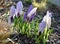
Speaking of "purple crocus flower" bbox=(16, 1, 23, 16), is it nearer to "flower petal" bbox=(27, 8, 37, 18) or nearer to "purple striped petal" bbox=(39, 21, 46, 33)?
"flower petal" bbox=(27, 8, 37, 18)

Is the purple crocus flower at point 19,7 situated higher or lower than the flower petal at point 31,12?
higher

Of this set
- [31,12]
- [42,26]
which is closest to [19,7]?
[31,12]

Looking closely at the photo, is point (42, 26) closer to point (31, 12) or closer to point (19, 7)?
point (31, 12)

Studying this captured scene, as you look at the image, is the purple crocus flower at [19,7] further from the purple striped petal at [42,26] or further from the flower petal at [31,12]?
the purple striped petal at [42,26]

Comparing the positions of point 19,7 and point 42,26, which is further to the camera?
point 19,7

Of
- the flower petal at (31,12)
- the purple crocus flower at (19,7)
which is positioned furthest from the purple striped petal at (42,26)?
the purple crocus flower at (19,7)

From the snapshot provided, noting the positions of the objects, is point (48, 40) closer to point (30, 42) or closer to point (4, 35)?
point (30, 42)

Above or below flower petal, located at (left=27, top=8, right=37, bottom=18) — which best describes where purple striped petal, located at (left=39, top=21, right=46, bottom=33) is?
below

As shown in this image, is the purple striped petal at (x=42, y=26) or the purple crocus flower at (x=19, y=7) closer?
the purple striped petal at (x=42, y=26)

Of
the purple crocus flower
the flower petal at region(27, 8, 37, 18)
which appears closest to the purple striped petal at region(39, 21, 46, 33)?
the flower petal at region(27, 8, 37, 18)

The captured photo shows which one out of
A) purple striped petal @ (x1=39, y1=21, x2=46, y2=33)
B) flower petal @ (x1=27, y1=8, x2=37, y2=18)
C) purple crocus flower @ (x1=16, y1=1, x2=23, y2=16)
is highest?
purple crocus flower @ (x1=16, y1=1, x2=23, y2=16)

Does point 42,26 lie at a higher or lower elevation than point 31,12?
lower

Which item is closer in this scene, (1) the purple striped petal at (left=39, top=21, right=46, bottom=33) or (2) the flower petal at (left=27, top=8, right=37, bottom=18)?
(1) the purple striped petal at (left=39, top=21, right=46, bottom=33)
